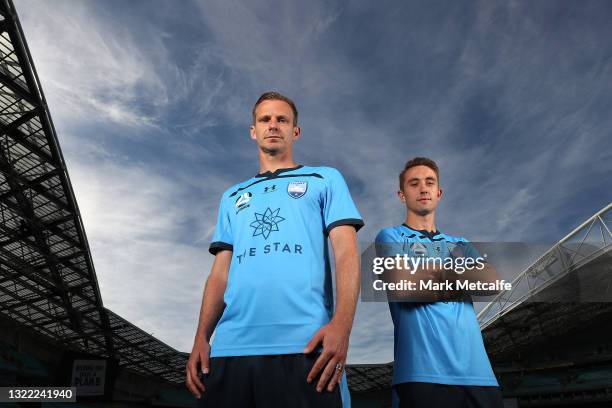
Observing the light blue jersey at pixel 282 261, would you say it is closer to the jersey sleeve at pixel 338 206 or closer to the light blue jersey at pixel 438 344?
the jersey sleeve at pixel 338 206

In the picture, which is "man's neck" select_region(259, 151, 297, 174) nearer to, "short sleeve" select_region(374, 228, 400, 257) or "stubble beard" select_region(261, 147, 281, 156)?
"stubble beard" select_region(261, 147, 281, 156)

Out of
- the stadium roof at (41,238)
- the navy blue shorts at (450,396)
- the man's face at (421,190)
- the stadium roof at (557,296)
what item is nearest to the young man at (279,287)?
the navy blue shorts at (450,396)

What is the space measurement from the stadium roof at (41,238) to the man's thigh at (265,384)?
1247cm

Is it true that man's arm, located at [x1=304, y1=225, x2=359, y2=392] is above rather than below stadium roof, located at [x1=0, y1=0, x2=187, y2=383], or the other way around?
below

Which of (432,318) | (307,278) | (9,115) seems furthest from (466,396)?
(9,115)

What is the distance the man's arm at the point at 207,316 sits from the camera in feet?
6.60

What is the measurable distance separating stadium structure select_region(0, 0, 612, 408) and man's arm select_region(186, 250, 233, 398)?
1187 centimetres

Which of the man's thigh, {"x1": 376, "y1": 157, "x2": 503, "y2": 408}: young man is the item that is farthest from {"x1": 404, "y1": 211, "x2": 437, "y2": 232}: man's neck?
the man's thigh

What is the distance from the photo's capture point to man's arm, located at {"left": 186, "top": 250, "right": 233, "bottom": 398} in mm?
2012

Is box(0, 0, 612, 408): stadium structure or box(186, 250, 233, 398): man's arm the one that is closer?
box(186, 250, 233, 398): man's arm

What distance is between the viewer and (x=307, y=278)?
1955 mm

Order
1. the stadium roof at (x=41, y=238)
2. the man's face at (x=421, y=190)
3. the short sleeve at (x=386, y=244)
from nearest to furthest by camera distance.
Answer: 1. the short sleeve at (x=386, y=244)
2. the man's face at (x=421, y=190)
3. the stadium roof at (x=41, y=238)

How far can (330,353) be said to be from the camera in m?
1.72

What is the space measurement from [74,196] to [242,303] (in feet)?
58.3
